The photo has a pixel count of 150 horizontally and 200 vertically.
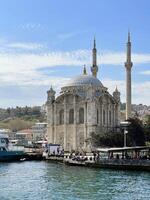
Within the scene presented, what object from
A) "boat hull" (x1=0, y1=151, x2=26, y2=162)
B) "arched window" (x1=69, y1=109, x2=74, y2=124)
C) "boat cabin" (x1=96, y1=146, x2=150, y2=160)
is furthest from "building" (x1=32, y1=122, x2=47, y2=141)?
"boat cabin" (x1=96, y1=146, x2=150, y2=160)

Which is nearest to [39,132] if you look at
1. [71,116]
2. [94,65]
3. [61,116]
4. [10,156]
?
[94,65]

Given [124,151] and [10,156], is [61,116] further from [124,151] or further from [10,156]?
[124,151]

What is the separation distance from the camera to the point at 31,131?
17288 centimetres

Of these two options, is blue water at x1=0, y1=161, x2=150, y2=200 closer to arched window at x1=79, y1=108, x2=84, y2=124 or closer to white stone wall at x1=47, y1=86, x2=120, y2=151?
white stone wall at x1=47, y1=86, x2=120, y2=151

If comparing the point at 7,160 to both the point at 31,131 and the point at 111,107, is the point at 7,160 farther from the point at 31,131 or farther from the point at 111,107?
the point at 31,131

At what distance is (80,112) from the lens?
8419 cm

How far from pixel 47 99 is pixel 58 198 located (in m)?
58.3

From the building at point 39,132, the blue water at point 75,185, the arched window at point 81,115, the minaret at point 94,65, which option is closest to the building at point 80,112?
the arched window at point 81,115

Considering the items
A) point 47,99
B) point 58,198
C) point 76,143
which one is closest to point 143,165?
point 58,198

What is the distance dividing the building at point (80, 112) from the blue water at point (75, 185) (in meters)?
33.4

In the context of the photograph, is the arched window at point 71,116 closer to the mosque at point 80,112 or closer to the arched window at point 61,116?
the mosque at point 80,112

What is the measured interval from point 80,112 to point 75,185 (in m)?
47.6

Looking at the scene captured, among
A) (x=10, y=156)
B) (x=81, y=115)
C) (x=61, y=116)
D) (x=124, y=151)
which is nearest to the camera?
(x=124, y=151)

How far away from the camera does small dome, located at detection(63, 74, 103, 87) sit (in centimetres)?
8644
